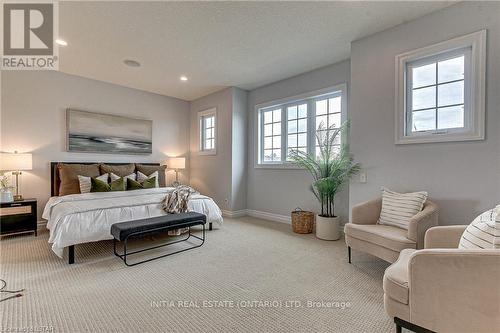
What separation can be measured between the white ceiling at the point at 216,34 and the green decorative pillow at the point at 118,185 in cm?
191

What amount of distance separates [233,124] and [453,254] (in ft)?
13.7

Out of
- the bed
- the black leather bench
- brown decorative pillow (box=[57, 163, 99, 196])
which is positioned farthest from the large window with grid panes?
brown decorative pillow (box=[57, 163, 99, 196])

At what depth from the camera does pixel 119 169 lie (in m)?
4.51

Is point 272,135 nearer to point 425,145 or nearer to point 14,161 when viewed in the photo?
point 425,145

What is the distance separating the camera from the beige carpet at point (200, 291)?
5.46 ft

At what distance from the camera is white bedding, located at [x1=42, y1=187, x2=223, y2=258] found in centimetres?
258

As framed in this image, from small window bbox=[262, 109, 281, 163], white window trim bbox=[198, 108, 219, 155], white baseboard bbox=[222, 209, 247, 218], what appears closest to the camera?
small window bbox=[262, 109, 281, 163]

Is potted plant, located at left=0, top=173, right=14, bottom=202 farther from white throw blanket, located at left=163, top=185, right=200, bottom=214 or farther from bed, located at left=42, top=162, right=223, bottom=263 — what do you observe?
white throw blanket, located at left=163, top=185, right=200, bottom=214

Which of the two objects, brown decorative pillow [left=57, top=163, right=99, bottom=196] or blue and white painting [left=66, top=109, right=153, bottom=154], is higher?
blue and white painting [left=66, top=109, right=153, bottom=154]

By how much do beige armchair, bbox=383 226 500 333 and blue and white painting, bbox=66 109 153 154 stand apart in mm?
5071

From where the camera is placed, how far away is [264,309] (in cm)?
183

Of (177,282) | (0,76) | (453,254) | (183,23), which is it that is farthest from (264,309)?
(0,76)

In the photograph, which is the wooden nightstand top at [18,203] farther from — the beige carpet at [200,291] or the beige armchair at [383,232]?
A: the beige armchair at [383,232]

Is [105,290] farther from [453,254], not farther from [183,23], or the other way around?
[183,23]
